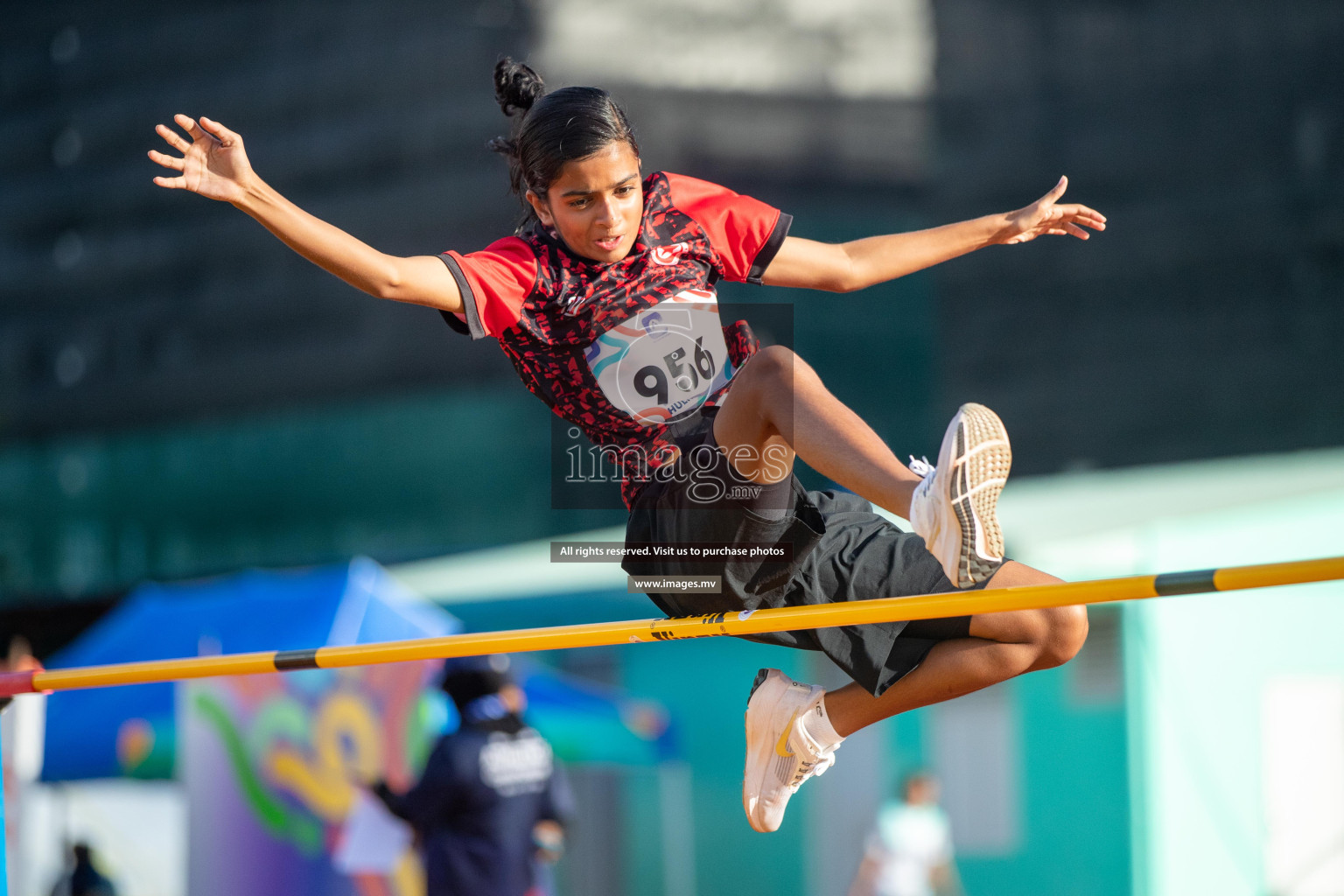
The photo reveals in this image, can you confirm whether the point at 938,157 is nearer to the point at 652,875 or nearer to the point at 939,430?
the point at 939,430

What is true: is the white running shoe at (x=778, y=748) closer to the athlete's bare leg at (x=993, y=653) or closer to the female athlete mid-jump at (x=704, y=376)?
the female athlete mid-jump at (x=704, y=376)

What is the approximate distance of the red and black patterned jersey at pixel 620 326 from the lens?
3.03 meters

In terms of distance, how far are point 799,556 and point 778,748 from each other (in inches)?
21.4

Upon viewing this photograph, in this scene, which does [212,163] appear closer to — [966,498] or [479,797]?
[966,498]

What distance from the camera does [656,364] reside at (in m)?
3.04

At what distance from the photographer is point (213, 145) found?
9.07ft

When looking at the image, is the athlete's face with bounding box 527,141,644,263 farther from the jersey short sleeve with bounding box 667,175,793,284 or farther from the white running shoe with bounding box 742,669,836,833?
the white running shoe with bounding box 742,669,836,833

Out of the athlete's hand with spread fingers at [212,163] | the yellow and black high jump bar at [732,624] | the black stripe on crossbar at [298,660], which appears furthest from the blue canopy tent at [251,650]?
the athlete's hand with spread fingers at [212,163]

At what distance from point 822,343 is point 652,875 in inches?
192

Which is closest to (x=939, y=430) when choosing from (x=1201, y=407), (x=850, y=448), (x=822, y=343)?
(x=822, y=343)

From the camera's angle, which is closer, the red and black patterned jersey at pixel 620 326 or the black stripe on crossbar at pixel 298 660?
the red and black patterned jersey at pixel 620 326

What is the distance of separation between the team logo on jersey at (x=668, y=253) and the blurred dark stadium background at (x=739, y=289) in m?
8.68

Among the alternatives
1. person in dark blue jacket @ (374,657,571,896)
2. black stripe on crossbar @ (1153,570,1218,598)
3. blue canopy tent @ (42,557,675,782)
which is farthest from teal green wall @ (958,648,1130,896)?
black stripe on crossbar @ (1153,570,1218,598)

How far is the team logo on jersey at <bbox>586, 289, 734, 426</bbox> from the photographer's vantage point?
3037 mm
